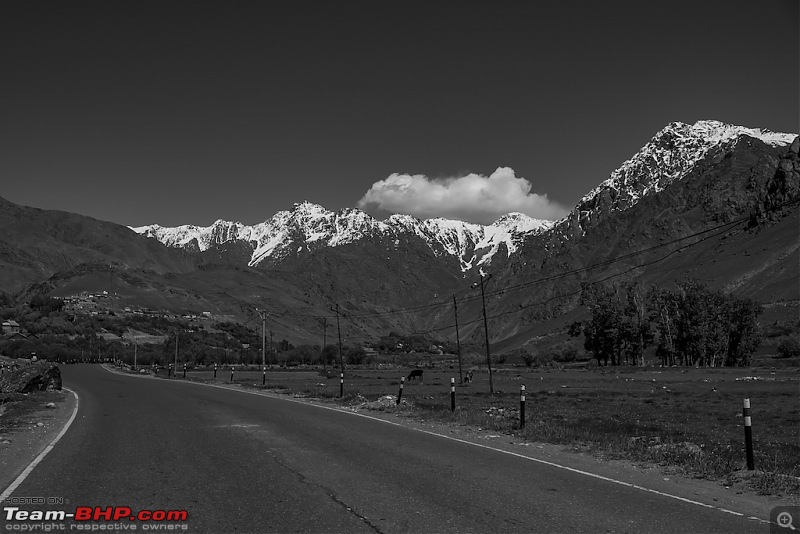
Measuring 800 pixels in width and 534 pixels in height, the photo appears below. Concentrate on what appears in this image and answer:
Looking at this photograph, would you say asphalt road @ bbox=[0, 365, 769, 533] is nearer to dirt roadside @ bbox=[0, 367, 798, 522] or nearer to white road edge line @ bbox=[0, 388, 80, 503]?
white road edge line @ bbox=[0, 388, 80, 503]

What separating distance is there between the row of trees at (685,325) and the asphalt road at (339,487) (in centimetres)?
11166

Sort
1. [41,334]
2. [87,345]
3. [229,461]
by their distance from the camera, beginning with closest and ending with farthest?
[229,461] < [87,345] < [41,334]

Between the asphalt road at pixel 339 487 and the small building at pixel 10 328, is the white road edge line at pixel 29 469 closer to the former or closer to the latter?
the asphalt road at pixel 339 487

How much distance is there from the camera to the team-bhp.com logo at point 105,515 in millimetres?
8281

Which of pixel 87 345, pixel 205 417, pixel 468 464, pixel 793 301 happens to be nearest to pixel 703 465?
pixel 468 464

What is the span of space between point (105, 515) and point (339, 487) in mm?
3342

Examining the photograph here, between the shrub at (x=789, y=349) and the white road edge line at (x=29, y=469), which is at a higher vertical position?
the white road edge line at (x=29, y=469)

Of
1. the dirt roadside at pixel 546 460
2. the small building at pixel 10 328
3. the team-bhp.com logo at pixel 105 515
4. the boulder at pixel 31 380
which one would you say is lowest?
the dirt roadside at pixel 546 460

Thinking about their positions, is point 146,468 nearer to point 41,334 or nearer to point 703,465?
point 703,465

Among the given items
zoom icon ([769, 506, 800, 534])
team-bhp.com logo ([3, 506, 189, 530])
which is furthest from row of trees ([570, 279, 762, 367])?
team-bhp.com logo ([3, 506, 189, 530])

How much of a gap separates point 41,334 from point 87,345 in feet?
66.3

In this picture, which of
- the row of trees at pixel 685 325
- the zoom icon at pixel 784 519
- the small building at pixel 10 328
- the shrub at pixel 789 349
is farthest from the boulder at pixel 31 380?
the small building at pixel 10 328

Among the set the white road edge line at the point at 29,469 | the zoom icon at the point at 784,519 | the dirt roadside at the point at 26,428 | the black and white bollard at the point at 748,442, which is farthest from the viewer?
the dirt roadside at the point at 26,428

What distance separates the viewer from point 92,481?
417 inches
